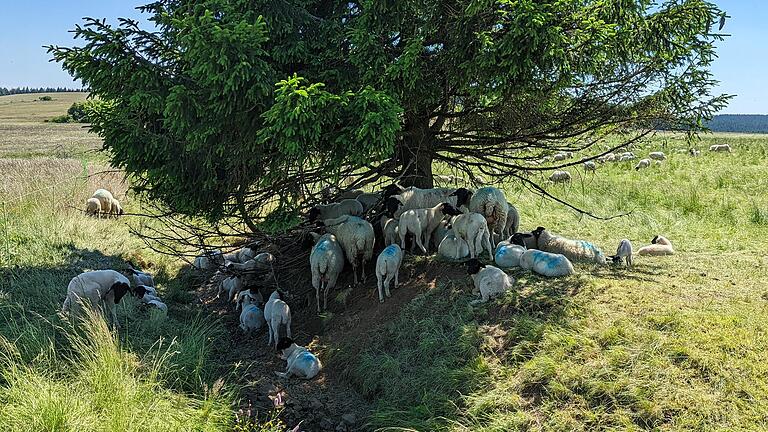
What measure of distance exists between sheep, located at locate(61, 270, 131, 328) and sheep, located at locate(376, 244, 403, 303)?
3804mm

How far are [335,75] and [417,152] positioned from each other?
2.38 meters

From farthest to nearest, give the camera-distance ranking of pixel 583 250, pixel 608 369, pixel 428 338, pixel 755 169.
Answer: pixel 755 169
pixel 583 250
pixel 428 338
pixel 608 369

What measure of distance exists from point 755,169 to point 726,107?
53.6ft

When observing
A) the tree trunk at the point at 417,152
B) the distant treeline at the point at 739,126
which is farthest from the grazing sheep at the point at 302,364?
the distant treeline at the point at 739,126

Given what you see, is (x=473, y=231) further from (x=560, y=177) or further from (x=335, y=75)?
(x=560, y=177)

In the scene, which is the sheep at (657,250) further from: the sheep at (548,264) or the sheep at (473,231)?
the sheep at (473,231)

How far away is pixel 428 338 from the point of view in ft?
23.4

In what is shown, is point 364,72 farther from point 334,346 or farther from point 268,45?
point 334,346

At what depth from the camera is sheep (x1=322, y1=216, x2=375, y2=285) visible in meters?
9.01

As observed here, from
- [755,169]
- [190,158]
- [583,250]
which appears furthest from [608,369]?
[755,169]

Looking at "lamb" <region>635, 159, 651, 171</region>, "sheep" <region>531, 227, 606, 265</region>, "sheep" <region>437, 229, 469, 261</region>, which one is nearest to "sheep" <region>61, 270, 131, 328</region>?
"sheep" <region>437, 229, 469, 261</region>

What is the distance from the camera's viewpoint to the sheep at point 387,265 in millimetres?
8266

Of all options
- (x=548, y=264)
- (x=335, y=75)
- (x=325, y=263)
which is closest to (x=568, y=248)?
(x=548, y=264)

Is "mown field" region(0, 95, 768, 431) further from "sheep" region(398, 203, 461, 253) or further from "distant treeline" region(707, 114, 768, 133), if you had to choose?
"distant treeline" region(707, 114, 768, 133)
